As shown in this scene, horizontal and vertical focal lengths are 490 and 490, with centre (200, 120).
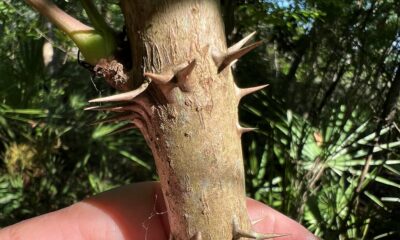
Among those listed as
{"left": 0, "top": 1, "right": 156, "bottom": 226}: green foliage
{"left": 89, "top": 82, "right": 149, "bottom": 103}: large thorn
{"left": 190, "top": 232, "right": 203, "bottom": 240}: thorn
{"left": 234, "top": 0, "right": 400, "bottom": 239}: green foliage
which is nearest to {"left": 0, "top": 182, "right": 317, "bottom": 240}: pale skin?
{"left": 190, "top": 232, "right": 203, "bottom": 240}: thorn

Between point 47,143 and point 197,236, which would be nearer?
point 197,236

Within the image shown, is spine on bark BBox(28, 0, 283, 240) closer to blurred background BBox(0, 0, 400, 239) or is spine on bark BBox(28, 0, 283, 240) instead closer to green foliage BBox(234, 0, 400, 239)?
blurred background BBox(0, 0, 400, 239)

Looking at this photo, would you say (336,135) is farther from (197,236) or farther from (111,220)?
(197,236)

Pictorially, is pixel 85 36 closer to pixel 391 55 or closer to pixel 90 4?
pixel 90 4

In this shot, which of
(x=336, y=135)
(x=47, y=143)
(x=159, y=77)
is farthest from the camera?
(x=47, y=143)

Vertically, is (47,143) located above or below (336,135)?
above

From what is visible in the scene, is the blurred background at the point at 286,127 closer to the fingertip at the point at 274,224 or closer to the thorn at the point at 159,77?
the fingertip at the point at 274,224

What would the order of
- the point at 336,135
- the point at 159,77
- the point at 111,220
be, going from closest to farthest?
the point at 159,77 < the point at 111,220 < the point at 336,135

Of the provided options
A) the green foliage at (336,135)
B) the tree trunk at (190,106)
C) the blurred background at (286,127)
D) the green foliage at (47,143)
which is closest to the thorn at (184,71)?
the tree trunk at (190,106)

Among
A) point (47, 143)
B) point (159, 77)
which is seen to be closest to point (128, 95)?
point (159, 77)
